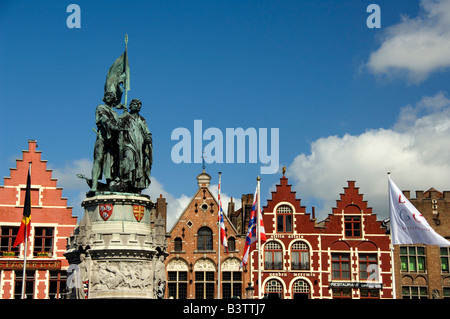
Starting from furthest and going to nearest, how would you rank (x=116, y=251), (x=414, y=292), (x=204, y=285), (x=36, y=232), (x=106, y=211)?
(x=414, y=292), (x=204, y=285), (x=36, y=232), (x=106, y=211), (x=116, y=251)

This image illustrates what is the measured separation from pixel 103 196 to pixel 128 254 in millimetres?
2355

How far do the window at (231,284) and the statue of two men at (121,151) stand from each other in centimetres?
2401

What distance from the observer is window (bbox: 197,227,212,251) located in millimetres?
46438

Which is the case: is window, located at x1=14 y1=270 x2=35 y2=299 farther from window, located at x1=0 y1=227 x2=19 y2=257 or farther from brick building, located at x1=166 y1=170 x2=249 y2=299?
brick building, located at x1=166 y1=170 x2=249 y2=299

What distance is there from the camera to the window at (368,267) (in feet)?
153

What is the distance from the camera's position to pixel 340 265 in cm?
4691

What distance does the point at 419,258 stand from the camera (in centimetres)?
4753

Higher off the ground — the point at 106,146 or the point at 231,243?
the point at 106,146

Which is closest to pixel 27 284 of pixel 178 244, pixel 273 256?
pixel 178 244

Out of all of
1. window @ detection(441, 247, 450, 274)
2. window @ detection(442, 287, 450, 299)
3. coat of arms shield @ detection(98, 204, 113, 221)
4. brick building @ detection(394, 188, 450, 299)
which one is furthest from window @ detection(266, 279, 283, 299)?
coat of arms shield @ detection(98, 204, 113, 221)

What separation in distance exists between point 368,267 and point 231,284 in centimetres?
1065

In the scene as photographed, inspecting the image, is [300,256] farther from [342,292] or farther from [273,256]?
[342,292]
